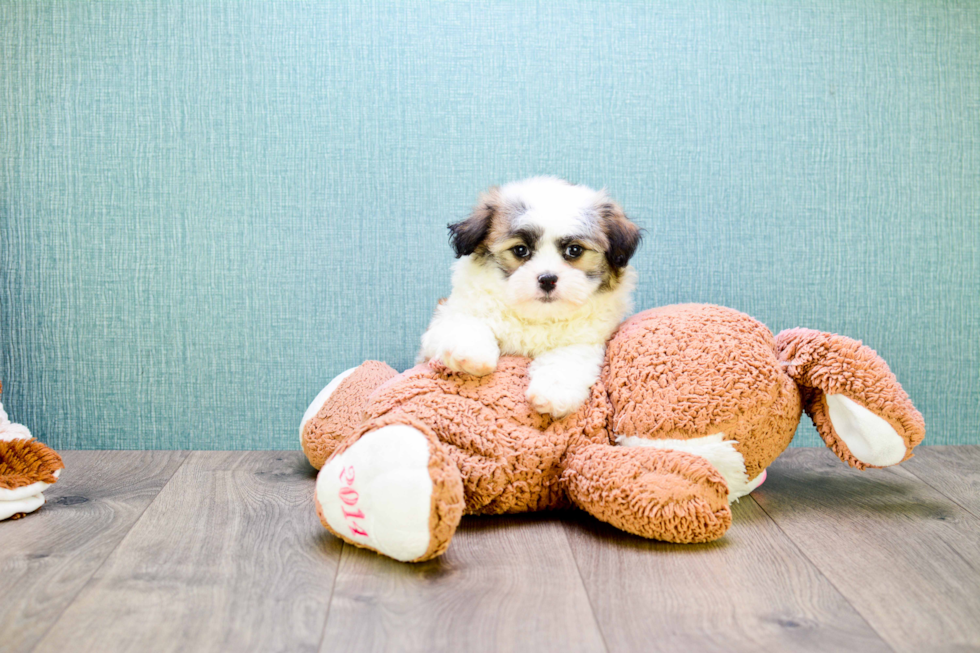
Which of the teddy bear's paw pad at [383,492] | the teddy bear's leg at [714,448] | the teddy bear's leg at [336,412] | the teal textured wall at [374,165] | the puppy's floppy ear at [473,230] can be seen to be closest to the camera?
the teddy bear's paw pad at [383,492]

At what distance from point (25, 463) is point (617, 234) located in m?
1.26

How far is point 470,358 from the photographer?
1.46 metres

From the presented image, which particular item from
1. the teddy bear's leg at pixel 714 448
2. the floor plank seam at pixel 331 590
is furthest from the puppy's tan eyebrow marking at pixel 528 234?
the floor plank seam at pixel 331 590

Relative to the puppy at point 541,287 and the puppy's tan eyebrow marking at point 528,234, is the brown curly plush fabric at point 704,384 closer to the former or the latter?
the puppy at point 541,287

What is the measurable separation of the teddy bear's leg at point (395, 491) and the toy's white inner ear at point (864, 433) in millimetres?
800

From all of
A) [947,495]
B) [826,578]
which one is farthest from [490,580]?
[947,495]

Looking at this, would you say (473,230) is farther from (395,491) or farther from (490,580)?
(490,580)

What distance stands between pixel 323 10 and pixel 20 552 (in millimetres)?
1393

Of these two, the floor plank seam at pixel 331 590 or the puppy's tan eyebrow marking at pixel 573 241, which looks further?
the puppy's tan eyebrow marking at pixel 573 241

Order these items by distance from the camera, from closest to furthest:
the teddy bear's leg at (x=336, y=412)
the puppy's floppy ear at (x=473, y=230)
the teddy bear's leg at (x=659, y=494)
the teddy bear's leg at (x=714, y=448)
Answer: the teddy bear's leg at (x=659, y=494), the teddy bear's leg at (x=714, y=448), the puppy's floppy ear at (x=473, y=230), the teddy bear's leg at (x=336, y=412)

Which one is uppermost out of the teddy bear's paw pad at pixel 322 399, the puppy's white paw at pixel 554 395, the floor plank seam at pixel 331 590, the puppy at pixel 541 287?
the puppy at pixel 541 287

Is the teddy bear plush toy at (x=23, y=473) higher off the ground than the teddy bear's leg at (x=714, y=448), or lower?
lower

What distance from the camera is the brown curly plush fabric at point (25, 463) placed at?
1.51m

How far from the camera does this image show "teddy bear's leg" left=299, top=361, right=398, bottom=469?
1746 millimetres
